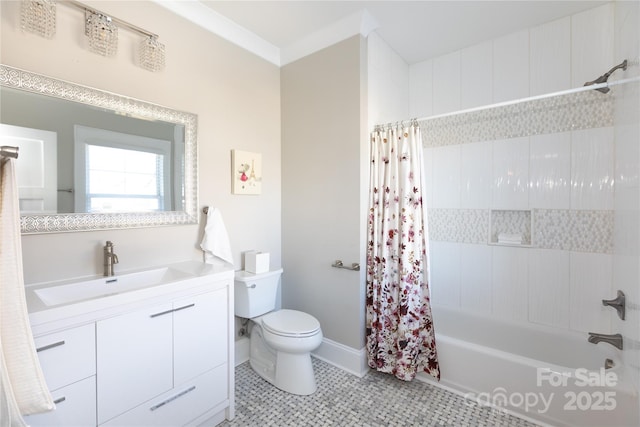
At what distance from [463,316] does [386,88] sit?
2.16 m

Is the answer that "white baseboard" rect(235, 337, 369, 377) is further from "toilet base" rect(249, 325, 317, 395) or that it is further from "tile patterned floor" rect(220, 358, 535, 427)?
"toilet base" rect(249, 325, 317, 395)

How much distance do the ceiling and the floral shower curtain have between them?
83 centimetres

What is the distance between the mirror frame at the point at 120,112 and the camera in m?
1.39

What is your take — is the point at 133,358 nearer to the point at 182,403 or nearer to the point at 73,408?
the point at 73,408

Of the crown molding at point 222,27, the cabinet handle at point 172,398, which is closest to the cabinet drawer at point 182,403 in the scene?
the cabinet handle at point 172,398

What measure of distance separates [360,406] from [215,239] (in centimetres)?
149

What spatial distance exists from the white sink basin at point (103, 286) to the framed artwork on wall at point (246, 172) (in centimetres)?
83

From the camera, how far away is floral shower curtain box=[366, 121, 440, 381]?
2076 mm

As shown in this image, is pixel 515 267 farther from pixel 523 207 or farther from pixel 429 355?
pixel 429 355

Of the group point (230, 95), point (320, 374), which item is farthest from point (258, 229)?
point (320, 374)

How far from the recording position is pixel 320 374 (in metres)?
2.23

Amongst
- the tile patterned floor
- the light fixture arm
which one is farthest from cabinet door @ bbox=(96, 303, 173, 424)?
the light fixture arm

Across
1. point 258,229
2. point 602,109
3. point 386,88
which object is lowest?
point 258,229

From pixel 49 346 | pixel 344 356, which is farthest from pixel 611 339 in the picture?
pixel 49 346
